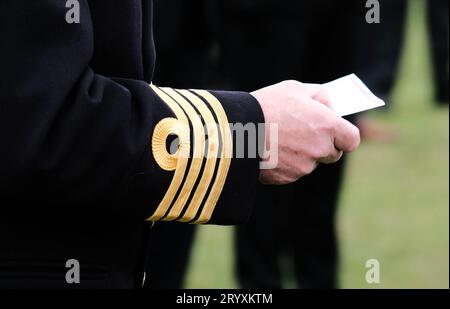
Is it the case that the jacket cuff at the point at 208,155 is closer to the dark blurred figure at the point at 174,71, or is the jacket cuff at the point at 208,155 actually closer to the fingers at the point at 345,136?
the fingers at the point at 345,136

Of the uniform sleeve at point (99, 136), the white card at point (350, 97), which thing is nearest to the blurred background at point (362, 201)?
the white card at point (350, 97)

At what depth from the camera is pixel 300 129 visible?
1669 millimetres

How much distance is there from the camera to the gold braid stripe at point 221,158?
1.64 metres

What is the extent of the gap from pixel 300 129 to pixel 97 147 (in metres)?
0.34

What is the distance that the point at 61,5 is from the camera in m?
1.49

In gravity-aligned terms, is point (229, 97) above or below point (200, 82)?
below

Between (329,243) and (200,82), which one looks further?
(329,243)

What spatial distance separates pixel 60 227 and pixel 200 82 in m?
1.81

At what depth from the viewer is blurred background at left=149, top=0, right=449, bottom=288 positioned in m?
3.29

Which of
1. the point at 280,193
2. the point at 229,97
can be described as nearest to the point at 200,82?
the point at 280,193

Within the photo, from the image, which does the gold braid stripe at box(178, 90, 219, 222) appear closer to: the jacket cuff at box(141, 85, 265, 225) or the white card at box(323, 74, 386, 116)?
the jacket cuff at box(141, 85, 265, 225)

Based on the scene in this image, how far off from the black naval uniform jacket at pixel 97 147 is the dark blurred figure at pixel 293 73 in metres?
1.85

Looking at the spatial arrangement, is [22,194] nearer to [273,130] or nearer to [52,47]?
[52,47]

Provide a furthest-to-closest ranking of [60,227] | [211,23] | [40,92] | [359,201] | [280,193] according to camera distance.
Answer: [359,201]
[280,193]
[211,23]
[60,227]
[40,92]
